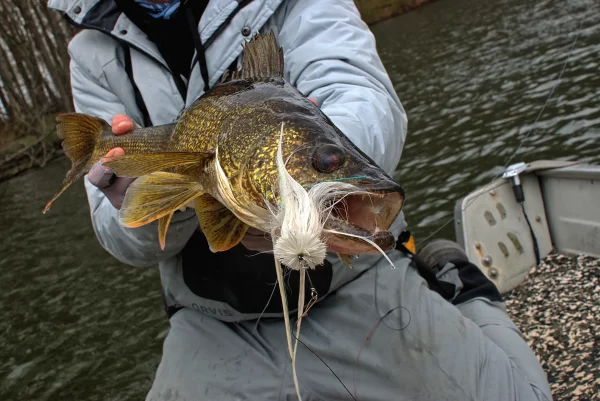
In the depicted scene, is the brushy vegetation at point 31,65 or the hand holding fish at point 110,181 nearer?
the hand holding fish at point 110,181

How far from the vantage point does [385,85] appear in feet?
9.35

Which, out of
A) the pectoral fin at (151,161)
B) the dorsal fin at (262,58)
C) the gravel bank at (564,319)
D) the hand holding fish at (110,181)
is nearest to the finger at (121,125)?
the hand holding fish at (110,181)

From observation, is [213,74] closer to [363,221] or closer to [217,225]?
[217,225]

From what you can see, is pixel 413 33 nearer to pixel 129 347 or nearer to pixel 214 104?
pixel 129 347

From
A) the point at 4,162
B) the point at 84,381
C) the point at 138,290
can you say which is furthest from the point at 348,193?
the point at 4,162

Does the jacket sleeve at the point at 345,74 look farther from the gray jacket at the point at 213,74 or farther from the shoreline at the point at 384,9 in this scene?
the shoreline at the point at 384,9

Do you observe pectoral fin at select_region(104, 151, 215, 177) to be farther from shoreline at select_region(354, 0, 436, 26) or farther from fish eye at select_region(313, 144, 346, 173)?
shoreline at select_region(354, 0, 436, 26)

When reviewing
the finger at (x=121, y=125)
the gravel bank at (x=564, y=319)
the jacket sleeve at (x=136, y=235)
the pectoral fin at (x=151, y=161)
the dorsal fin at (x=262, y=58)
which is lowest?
the gravel bank at (x=564, y=319)

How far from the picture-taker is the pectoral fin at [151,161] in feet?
5.77

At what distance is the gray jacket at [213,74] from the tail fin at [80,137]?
0.20m

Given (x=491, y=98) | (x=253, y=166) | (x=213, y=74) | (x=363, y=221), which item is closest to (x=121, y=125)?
(x=213, y=74)

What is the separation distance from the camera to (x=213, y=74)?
3.10 meters

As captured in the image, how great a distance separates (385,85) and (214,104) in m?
1.11

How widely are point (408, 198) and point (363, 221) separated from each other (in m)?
6.61
